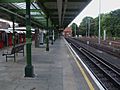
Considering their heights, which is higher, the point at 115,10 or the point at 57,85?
the point at 115,10

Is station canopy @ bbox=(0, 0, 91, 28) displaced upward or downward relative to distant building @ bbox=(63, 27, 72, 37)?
upward

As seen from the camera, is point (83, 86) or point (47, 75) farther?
point (47, 75)

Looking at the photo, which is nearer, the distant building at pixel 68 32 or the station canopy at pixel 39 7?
the station canopy at pixel 39 7

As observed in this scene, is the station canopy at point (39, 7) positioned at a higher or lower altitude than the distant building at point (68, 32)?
higher

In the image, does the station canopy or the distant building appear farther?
the distant building

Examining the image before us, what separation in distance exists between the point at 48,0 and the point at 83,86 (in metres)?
12.0

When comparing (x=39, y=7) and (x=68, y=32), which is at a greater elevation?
(x=39, y=7)

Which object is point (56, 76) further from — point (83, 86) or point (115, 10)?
point (115, 10)

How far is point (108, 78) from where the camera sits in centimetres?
1388

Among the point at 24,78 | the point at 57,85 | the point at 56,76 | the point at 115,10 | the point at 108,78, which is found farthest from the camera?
the point at 115,10

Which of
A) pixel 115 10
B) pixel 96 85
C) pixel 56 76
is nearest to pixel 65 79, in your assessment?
pixel 56 76

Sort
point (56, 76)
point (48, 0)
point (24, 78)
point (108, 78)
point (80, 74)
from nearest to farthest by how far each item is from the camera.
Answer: point (24, 78)
point (56, 76)
point (80, 74)
point (108, 78)
point (48, 0)

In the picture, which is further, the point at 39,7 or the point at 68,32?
the point at 68,32

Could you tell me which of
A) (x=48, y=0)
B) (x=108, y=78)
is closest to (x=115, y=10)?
(x=48, y=0)
